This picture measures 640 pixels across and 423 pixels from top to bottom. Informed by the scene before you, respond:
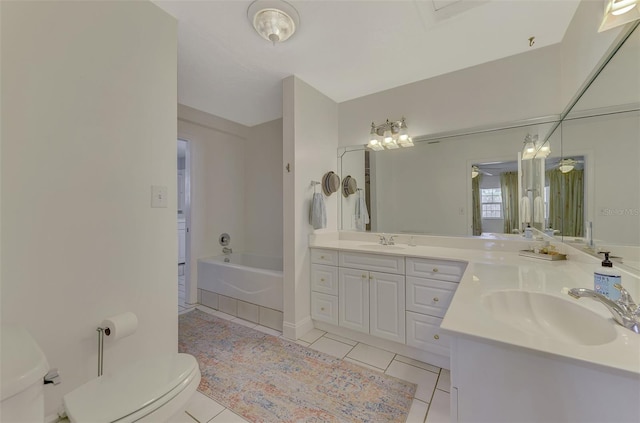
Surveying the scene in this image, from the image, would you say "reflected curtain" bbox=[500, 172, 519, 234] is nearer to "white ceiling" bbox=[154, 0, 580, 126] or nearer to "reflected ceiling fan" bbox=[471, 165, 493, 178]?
"reflected ceiling fan" bbox=[471, 165, 493, 178]

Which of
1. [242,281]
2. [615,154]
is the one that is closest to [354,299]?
[242,281]

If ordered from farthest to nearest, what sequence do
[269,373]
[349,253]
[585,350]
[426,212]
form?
[426,212] → [349,253] → [269,373] → [585,350]

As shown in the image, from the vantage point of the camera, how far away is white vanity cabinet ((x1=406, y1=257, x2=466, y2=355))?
173 cm

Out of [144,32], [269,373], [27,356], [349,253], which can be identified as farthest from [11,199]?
[349,253]

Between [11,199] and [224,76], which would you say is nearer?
[11,199]

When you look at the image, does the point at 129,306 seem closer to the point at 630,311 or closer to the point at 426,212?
the point at 630,311

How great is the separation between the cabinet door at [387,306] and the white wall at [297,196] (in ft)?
2.16

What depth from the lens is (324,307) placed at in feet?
7.49

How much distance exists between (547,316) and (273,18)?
2105 mm

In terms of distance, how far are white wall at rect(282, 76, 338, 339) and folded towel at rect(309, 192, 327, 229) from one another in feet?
0.19

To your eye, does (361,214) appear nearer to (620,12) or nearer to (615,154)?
(615,154)

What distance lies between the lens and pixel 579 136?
1377 mm

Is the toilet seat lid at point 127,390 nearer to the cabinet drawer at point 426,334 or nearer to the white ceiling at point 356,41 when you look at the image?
the cabinet drawer at point 426,334

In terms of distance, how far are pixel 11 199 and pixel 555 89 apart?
3.25 meters
